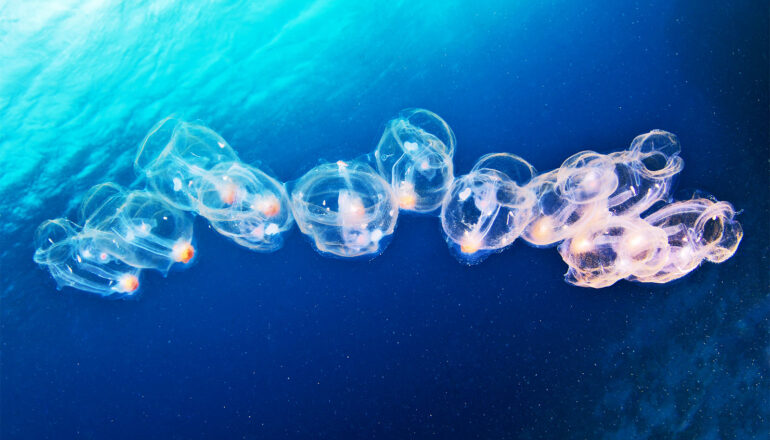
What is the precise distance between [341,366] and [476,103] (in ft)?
18.0

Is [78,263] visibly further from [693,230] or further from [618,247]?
[693,230]

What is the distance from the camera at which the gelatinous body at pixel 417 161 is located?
5.32 meters

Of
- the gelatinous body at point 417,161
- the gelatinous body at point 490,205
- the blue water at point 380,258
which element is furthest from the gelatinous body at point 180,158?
the gelatinous body at point 490,205

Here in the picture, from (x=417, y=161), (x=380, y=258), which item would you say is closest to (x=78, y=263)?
(x=380, y=258)

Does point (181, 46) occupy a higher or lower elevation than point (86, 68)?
higher

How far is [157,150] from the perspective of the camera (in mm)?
6141

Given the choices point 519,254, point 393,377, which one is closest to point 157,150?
point 393,377

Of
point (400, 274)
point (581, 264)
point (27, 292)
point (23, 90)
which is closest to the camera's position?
point (581, 264)

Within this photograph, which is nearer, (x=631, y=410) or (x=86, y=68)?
(x=86, y=68)

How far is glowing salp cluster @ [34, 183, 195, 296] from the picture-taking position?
19.6 ft

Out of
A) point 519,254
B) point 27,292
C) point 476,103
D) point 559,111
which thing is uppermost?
point 559,111

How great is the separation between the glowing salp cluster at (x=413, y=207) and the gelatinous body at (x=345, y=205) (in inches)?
0.8

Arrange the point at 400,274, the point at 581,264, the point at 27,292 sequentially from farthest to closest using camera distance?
1. the point at 27,292
2. the point at 400,274
3. the point at 581,264

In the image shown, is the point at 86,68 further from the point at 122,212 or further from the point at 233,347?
the point at 233,347
